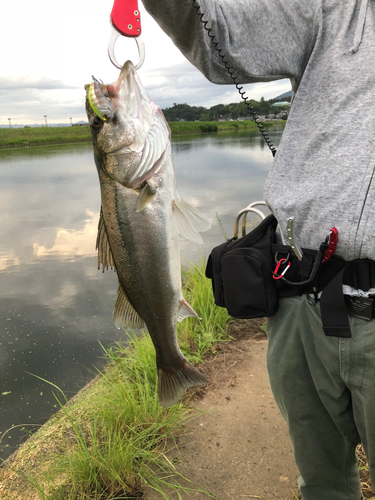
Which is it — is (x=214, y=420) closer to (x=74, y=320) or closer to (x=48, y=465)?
(x=48, y=465)

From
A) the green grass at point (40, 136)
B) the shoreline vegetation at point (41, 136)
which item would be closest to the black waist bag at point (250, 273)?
the shoreline vegetation at point (41, 136)

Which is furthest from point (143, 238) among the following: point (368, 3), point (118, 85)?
point (368, 3)

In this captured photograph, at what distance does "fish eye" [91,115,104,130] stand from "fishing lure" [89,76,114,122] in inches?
1.0

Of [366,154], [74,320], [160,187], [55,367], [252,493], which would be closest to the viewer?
[366,154]

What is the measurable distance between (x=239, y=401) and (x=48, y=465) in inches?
60.3

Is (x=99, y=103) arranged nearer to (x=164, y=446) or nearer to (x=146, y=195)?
(x=146, y=195)

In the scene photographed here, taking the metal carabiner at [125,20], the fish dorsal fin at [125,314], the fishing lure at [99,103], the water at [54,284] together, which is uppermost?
the metal carabiner at [125,20]

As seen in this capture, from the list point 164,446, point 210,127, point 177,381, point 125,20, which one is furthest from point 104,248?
point 210,127

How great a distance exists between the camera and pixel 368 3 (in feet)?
4.63

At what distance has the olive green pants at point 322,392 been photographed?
1434 millimetres

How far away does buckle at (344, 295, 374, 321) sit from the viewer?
1402mm

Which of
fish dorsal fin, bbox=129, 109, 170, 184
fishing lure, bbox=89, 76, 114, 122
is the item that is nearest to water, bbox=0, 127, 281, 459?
fish dorsal fin, bbox=129, 109, 170, 184

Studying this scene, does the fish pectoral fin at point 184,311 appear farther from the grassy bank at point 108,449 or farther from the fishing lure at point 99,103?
the grassy bank at point 108,449

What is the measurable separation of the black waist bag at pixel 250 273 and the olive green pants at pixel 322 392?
0.10 meters
